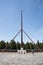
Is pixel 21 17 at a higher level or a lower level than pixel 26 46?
higher

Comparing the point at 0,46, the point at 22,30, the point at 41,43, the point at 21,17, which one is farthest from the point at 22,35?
the point at 41,43

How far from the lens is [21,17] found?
42.5 meters

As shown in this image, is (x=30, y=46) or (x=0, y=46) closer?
(x=0, y=46)

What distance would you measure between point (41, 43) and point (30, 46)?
9.62 m

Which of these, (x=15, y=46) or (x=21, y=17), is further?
(x=15, y=46)

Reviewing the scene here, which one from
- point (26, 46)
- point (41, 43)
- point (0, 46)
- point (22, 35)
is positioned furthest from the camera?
point (41, 43)

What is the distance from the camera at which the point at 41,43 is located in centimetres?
8181

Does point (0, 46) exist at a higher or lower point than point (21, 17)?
lower

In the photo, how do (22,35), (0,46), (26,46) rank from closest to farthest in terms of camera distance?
1. (22,35)
2. (0,46)
3. (26,46)

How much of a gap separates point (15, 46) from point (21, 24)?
1094 inches

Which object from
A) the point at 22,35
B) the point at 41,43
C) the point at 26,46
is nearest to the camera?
the point at 22,35

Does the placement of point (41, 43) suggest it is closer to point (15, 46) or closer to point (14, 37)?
point (15, 46)

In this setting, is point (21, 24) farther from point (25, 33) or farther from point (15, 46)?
point (15, 46)

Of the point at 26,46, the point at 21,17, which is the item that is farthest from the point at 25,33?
the point at 26,46
